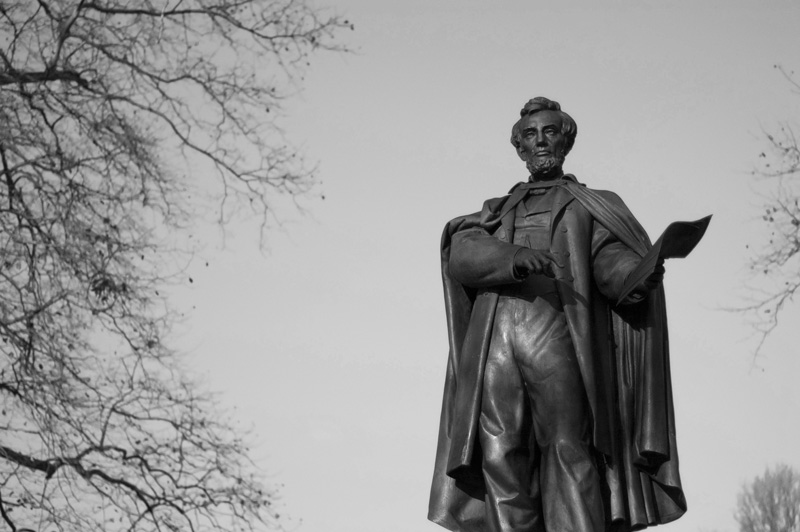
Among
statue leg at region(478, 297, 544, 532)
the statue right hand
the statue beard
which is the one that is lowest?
statue leg at region(478, 297, 544, 532)

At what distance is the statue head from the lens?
8.15 m

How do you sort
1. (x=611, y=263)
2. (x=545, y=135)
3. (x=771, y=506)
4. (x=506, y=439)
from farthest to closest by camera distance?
(x=771, y=506)
(x=545, y=135)
(x=611, y=263)
(x=506, y=439)

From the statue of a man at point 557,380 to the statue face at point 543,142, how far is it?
0.02m

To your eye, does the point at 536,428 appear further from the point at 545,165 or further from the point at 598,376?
the point at 545,165

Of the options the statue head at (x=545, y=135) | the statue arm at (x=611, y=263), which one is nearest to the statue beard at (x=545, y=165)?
the statue head at (x=545, y=135)

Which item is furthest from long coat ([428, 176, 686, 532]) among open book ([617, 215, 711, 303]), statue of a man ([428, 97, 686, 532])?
open book ([617, 215, 711, 303])

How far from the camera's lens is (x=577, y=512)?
7.44 metres

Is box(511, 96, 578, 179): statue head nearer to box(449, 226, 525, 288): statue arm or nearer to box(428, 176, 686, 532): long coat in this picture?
box(428, 176, 686, 532): long coat

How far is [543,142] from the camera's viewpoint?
815 cm

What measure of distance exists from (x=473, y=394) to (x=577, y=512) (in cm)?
71

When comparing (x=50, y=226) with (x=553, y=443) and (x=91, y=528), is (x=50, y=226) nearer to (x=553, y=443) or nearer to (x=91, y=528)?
(x=91, y=528)

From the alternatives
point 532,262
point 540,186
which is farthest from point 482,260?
point 540,186

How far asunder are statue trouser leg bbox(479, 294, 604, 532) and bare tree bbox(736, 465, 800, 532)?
700 inches

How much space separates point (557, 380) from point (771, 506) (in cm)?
1826
